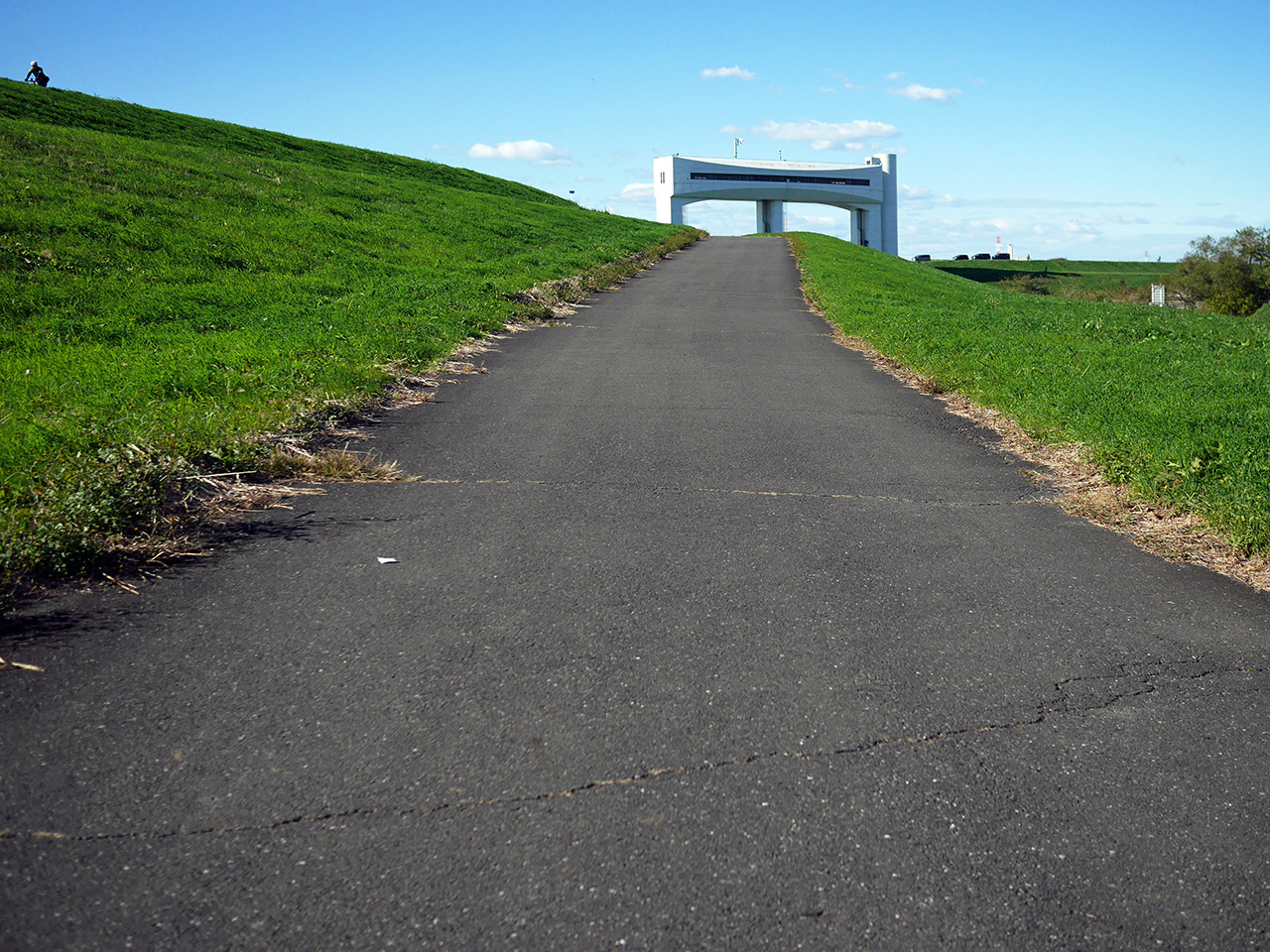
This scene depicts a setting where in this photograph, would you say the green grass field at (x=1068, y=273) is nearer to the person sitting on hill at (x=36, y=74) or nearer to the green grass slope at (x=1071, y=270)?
the green grass slope at (x=1071, y=270)

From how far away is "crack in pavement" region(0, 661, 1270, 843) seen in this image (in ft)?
8.41

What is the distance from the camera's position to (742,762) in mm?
2980

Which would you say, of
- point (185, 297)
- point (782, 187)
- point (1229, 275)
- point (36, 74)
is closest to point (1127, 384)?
point (185, 297)

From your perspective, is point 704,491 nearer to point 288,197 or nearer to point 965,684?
point 965,684

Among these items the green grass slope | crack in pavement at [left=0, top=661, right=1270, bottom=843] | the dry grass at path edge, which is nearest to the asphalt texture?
crack in pavement at [left=0, top=661, right=1270, bottom=843]

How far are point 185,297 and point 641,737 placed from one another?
12.9m

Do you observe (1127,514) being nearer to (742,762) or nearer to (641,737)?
(742,762)

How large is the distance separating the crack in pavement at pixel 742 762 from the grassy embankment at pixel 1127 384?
208 centimetres

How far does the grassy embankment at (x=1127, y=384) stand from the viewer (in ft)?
19.8

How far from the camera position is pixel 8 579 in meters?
4.17

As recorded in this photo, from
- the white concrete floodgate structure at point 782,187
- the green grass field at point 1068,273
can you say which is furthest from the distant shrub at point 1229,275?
the white concrete floodgate structure at point 782,187

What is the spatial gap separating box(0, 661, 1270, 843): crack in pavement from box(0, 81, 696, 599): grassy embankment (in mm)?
2332

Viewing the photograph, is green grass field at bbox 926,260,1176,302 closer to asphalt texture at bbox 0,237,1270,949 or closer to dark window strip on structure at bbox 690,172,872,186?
dark window strip on structure at bbox 690,172,872,186

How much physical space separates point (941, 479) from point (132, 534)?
555cm
